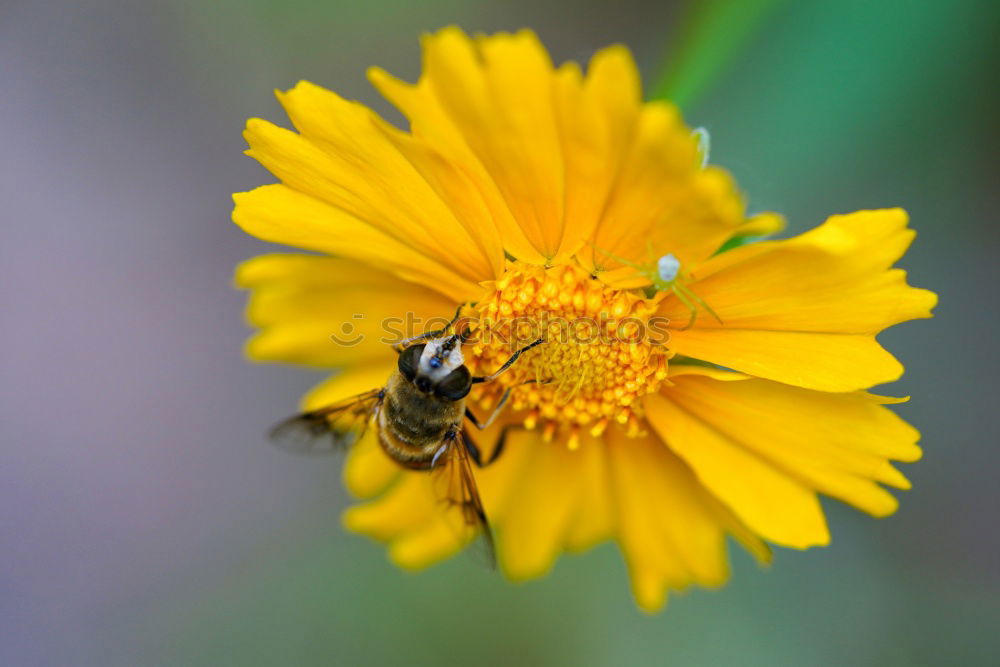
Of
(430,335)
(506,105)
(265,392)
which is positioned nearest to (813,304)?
(506,105)

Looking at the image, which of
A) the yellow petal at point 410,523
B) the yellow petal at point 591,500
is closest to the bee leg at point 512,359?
the yellow petal at point 591,500

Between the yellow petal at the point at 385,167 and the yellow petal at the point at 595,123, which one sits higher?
the yellow petal at the point at 385,167

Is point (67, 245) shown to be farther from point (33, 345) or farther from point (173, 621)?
point (173, 621)

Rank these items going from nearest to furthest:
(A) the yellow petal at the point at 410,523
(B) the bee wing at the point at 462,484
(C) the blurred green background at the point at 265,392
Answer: (B) the bee wing at the point at 462,484
(A) the yellow petal at the point at 410,523
(C) the blurred green background at the point at 265,392

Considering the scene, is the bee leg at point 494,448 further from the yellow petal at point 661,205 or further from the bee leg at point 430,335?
the yellow petal at point 661,205

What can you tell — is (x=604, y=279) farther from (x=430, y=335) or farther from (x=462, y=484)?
(x=462, y=484)

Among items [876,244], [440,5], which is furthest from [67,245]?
[876,244]

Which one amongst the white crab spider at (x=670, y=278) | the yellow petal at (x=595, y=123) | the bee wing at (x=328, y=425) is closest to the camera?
the yellow petal at (x=595, y=123)

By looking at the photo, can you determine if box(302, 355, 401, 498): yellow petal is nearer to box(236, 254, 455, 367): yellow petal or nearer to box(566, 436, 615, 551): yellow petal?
box(236, 254, 455, 367): yellow petal
